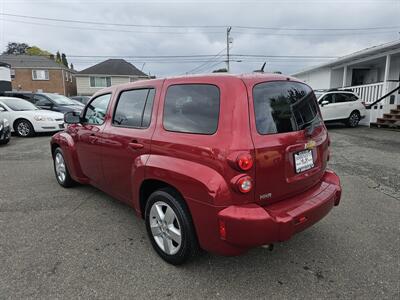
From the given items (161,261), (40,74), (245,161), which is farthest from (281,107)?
(40,74)

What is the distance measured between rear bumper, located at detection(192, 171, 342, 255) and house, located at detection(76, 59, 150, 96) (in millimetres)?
38726

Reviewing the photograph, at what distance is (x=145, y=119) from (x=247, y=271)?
5.72 ft

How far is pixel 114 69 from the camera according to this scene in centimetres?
4003

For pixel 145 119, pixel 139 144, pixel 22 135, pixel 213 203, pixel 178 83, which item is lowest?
pixel 22 135

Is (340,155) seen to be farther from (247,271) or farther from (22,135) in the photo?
(22,135)

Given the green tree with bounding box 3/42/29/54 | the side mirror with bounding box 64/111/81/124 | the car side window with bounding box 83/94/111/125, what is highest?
the green tree with bounding box 3/42/29/54

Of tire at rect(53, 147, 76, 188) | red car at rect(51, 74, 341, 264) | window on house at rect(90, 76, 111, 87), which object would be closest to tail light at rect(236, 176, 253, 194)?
red car at rect(51, 74, 341, 264)

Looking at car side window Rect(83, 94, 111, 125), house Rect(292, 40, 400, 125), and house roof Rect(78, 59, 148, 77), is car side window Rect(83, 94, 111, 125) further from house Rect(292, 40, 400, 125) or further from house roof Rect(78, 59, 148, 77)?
house roof Rect(78, 59, 148, 77)

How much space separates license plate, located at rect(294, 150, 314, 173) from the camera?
8.55ft

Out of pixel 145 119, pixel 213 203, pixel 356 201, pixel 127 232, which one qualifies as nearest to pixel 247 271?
pixel 213 203

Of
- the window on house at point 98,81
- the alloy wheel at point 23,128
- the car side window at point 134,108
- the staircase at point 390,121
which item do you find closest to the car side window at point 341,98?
the staircase at point 390,121

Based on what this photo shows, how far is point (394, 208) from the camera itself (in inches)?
161

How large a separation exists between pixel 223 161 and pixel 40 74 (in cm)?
3950

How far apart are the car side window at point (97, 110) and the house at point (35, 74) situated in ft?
117
